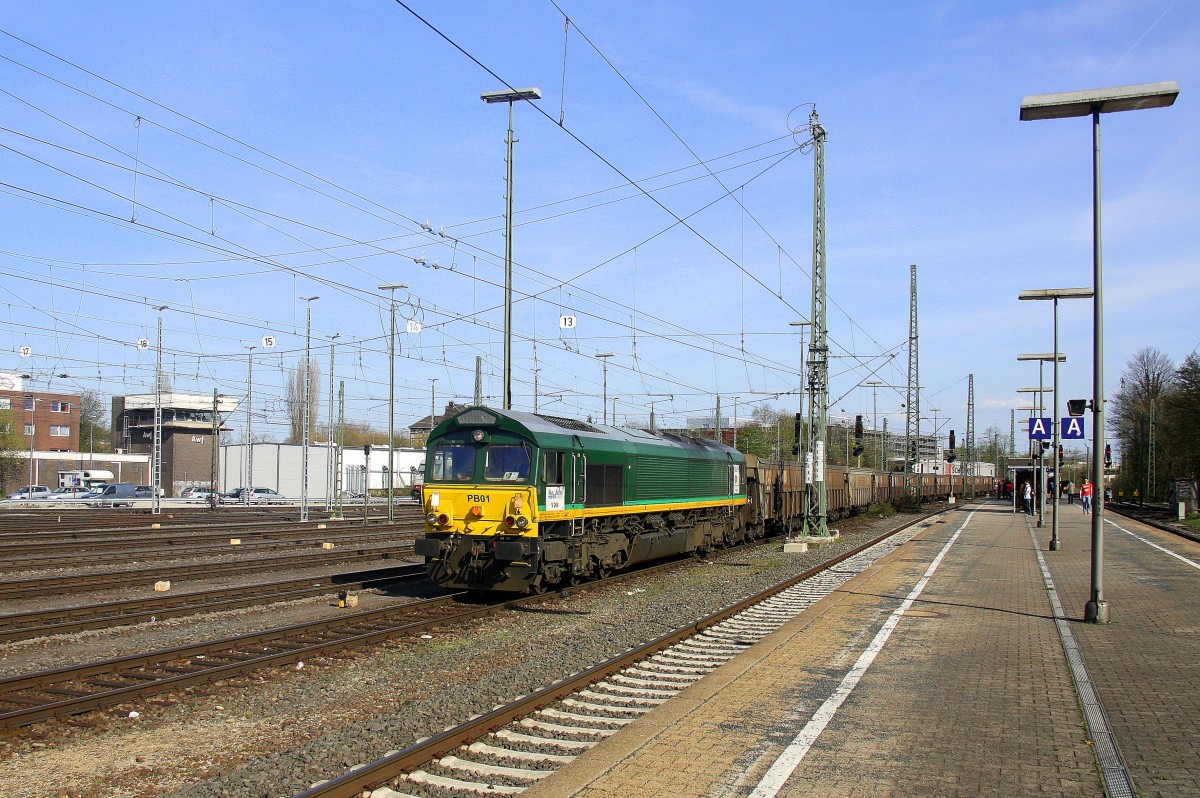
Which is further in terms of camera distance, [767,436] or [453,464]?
[767,436]

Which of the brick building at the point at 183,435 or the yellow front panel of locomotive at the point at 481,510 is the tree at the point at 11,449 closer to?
the brick building at the point at 183,435

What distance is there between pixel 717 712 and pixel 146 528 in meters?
30.1

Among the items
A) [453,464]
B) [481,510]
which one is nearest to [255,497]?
[453,464]

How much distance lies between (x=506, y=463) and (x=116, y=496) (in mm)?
47523

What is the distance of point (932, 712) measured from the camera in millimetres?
8172

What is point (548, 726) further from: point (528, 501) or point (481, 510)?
point (481, 510)

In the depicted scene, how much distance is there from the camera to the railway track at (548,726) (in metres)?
6.45

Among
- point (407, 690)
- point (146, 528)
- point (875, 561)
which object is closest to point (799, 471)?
point (875, 561)

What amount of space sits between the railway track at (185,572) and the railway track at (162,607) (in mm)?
2175

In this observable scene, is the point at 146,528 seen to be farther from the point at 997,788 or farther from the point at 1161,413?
the point at 1161,413

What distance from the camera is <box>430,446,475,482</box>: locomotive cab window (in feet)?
53.0

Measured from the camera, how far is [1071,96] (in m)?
13.0

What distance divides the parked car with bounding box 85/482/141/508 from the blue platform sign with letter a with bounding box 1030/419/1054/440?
146 ft

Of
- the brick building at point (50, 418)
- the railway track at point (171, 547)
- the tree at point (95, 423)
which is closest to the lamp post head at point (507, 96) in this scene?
the railway track at point (171, 547)
